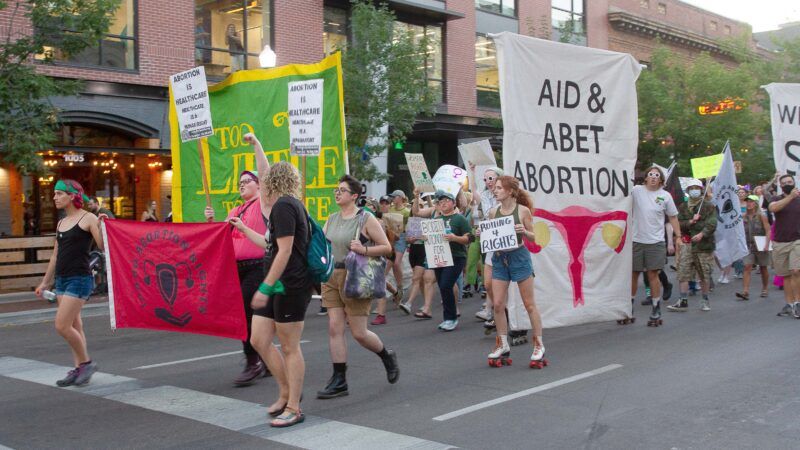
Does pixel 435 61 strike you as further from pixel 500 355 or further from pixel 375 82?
pixel 500 355

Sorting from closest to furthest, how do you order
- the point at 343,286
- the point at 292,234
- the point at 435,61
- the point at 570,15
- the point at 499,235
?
the point at 292,234, the point at 343,286, the point at 499,235, the point at 435,61, the point at 570,15

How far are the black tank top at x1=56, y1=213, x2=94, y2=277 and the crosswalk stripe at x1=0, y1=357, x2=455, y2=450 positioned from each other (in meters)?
→ 1.08

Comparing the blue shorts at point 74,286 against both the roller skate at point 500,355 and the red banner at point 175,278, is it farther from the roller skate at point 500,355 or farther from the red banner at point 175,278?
the roller skate at point 500,355

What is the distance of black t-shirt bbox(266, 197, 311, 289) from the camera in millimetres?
5570

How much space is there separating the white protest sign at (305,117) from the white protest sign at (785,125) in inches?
255

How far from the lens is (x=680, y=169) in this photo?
97.7 feet

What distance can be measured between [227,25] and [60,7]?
24.6 ft

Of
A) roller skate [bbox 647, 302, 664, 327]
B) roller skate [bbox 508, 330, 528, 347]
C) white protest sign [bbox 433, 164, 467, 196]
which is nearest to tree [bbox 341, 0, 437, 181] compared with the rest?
white protest sign [bbox 433, 164, 467, 196]

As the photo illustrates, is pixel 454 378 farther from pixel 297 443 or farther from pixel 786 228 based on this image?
pixel 786 228

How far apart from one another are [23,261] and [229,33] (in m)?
8.42

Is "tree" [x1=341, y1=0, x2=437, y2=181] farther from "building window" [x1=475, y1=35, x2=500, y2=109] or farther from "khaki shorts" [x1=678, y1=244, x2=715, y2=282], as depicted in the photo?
"khaki shorts" [x1=678, y1=244, x2=715, y2=282]

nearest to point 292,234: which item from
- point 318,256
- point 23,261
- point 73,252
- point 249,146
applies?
point 318,256

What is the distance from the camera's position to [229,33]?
68.3ft

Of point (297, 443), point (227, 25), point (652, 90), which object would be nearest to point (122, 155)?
point (227, 25)
